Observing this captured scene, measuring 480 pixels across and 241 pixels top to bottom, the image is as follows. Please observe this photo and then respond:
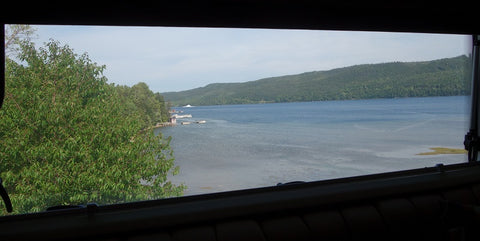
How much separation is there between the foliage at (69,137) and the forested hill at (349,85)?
1.44ft

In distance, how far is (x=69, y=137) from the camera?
1.94 metres

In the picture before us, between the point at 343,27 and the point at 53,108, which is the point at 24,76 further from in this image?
the point at 343,27

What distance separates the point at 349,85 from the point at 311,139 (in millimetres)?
400

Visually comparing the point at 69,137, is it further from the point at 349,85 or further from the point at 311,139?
the point at 349,85

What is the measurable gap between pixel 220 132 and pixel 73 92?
0.88 meters

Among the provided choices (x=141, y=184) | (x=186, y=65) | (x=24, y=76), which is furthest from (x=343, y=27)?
(x=24, y=76)

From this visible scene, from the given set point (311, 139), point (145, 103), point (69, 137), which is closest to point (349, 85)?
point (311, 139)

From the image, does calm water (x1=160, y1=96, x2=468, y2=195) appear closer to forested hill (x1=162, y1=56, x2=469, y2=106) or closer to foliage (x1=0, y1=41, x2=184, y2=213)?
forested hill (x1=162, y1=56, x2=469, y2=106)

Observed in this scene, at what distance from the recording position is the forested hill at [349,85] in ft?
6.08

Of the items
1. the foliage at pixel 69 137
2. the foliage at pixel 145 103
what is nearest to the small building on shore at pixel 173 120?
the foliage at pixel 145 103

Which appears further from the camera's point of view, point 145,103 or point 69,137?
point 69,137

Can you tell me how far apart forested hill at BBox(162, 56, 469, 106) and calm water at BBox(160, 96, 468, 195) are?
2.3 inches

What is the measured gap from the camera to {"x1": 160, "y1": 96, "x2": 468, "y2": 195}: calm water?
6.14ft

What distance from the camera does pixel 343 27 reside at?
1.58 metres
